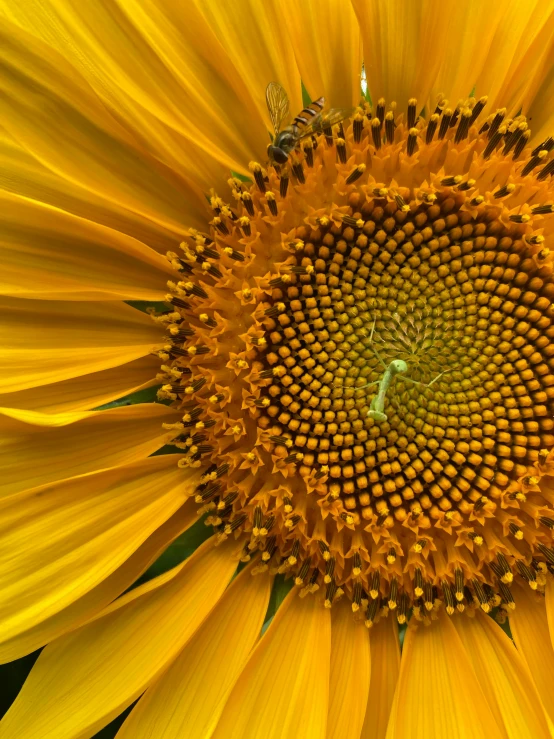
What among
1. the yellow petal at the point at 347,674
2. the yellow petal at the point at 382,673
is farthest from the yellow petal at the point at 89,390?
the yellow petal at the point at 382,673

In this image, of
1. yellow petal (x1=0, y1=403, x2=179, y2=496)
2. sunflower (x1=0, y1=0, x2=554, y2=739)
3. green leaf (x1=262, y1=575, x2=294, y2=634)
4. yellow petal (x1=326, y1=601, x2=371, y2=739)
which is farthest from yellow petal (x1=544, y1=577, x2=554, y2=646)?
yellow petal (x1=0, y1=403, x2=179, y2=496)

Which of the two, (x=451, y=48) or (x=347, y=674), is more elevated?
(x=451, y=48)

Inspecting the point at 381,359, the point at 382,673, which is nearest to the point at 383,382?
the point at 381,359

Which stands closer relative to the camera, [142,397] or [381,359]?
[381,359]

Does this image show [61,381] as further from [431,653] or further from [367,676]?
[431,653]

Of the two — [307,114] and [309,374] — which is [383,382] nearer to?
[309,374]

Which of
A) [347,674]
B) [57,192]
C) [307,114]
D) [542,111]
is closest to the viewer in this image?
[57,192]

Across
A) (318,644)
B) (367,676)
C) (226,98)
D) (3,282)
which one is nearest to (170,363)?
(3,282)
